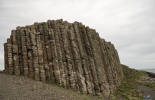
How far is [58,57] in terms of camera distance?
112ft

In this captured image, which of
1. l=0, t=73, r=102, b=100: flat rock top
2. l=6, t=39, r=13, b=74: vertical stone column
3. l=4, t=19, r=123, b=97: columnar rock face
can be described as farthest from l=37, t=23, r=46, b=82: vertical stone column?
l=6, t=39, r=13, b=74: vertical stone column

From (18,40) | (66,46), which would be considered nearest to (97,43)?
(66,46)

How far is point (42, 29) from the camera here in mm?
35781

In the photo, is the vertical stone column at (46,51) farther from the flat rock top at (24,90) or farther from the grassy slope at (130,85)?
the grassy slope at (130,85)

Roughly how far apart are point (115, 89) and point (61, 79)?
1232cm

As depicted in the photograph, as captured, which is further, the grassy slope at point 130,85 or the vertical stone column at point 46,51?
the grassy slope at point 130,85

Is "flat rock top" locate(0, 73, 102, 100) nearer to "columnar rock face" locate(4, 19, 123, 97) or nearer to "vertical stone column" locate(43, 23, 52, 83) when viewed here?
"columnar rock face" locate(4, 19, 123, 97)

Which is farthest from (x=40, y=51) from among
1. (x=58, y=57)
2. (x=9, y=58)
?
(x=9, y=58)

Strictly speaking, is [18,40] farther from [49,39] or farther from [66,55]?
[66,55]

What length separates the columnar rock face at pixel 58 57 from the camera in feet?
107

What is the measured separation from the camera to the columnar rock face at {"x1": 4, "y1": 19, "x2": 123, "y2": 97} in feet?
107

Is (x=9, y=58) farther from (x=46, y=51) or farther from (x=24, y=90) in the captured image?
(x=24, y=90)

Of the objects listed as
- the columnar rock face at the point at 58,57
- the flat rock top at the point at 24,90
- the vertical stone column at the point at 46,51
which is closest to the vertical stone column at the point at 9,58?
the columnar rock face at the point at 58,57

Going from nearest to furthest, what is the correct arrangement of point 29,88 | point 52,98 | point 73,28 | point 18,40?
point 52,98 < point 29,88 < point 18,40 < point 73,28
